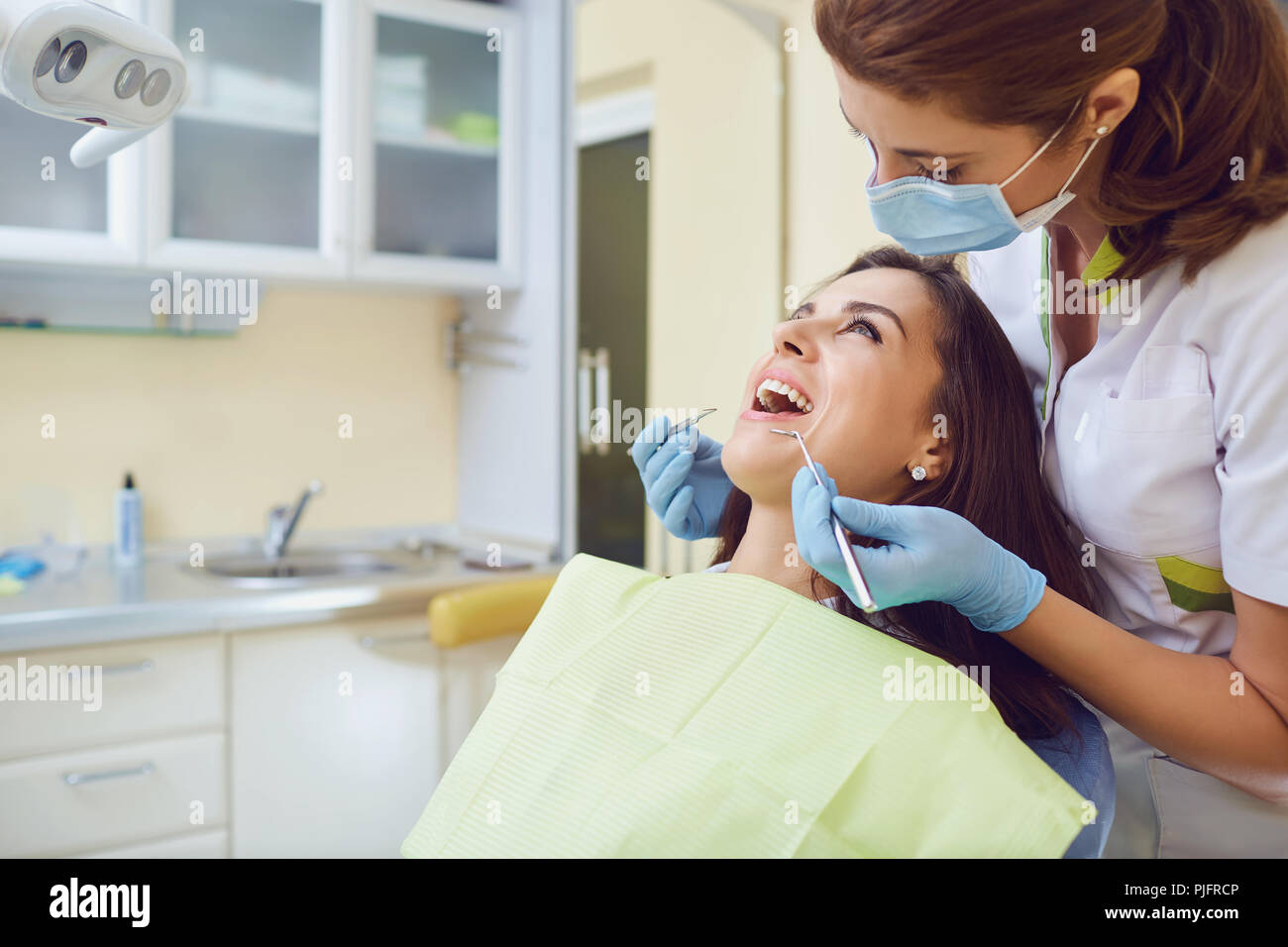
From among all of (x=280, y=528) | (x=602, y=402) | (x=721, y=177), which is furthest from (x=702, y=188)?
(x=280, y=528)

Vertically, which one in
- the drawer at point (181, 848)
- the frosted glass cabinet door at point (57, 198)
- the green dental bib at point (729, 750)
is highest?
the frosted glass cabinet door at point (57, 198)

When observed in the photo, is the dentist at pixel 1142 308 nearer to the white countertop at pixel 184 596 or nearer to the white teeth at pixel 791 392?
the white teeth at pixel 791 392

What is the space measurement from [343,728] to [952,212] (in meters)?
1.78

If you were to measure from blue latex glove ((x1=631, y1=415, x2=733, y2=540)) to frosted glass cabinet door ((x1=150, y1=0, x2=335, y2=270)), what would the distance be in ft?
Answer: 4.88

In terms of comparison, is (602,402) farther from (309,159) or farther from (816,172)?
(309,159)

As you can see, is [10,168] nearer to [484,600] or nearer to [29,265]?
[29,265]

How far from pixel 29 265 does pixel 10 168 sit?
200 mm

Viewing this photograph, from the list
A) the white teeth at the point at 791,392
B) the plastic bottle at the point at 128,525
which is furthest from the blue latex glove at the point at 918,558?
the plastic bottle at the point at 128,525

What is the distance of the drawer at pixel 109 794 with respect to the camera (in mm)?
1932

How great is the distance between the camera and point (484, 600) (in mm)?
1881

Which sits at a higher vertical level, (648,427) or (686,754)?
(648,427)

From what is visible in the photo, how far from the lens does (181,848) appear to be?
207 centimetres

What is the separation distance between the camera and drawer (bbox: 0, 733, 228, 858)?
1932 mm

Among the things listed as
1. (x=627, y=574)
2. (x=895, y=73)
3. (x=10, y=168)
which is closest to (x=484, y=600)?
(x=627, y=574)
